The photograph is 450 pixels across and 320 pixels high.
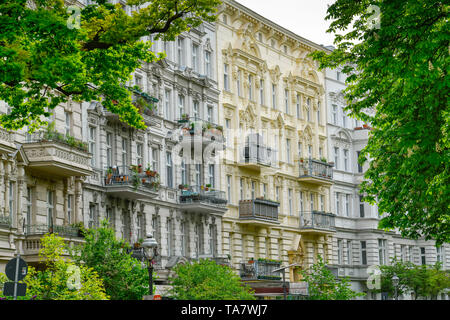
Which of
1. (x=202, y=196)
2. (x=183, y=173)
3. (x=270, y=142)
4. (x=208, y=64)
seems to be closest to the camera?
(x=202, y=196)

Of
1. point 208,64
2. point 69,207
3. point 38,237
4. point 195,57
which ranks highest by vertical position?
point 195,57

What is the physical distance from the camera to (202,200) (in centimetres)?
4428

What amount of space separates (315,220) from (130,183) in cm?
2237

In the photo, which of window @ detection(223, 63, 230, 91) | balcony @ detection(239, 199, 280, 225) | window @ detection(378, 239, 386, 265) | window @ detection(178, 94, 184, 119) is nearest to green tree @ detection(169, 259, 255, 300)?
window @ detection(178, 94, 184, 119)

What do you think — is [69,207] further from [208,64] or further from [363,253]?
[363,253]

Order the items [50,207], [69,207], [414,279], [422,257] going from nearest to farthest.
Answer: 1. [50,207]
2. [69,207]
3. [414,279]
4. [422,257]

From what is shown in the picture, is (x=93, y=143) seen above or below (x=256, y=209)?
above

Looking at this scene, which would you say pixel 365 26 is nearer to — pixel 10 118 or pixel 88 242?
pixel 10 118

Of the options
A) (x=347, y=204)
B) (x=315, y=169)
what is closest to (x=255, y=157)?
(x=315, y=169)

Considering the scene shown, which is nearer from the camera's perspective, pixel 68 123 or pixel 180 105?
pixel 68 123

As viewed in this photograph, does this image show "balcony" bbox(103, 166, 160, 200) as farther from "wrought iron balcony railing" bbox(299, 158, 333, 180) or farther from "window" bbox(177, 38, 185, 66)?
"wrought iron balcony railing" bbox(299, 158, 333, 180)

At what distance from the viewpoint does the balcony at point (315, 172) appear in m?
57.0

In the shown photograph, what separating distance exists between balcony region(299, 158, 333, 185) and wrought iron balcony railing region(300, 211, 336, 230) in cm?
245

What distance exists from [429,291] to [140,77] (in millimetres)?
32293
